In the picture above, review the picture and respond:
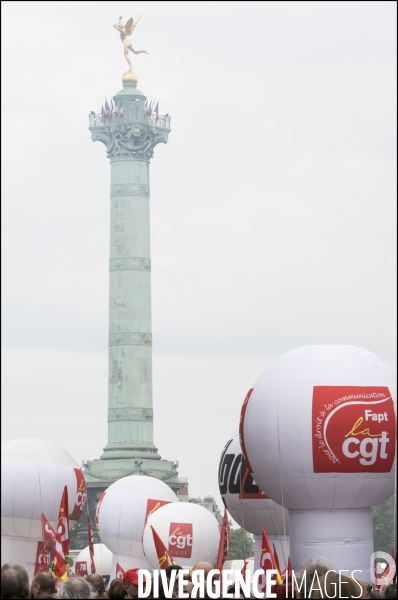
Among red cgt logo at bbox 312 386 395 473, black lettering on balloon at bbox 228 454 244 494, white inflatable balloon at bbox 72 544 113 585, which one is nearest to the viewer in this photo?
red cgt logo at bbox 312 386 395 473

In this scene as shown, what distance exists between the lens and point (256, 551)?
28.2m

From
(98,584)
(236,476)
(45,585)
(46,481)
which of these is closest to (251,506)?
(236,476)

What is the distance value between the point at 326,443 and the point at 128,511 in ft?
52.4

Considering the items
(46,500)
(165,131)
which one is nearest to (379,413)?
(46,500)

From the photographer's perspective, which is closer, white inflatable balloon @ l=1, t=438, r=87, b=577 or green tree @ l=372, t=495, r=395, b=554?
white inflatable balloon @ l=1, t=438, r=87, b=577

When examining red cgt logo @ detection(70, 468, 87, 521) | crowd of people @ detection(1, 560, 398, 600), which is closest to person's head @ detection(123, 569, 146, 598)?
crowd of people @ detection(1, 560, 398, 600)

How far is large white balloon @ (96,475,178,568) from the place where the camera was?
37.2 metres

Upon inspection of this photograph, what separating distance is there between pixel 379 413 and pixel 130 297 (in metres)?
53.9

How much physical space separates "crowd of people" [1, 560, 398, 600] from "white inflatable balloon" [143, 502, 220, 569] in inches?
795

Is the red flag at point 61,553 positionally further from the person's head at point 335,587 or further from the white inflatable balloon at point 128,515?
A: the white inflatable balloon at point 128,515

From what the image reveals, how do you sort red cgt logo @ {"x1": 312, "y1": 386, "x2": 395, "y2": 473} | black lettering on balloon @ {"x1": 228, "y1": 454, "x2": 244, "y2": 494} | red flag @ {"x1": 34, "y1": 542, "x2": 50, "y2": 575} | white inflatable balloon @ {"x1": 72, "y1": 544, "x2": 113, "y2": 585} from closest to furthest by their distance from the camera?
1. red cgt logo @ {"x1": 312, "y1": 386, "x2": 395, "y2": 473}
2. red flag @ {"x1": 34, "y1": 542, "x2": 50, "y2": 575}
3. black lettering on balloon @ {"x1": 228, "y1": 454, "x2": 244, "y2": 494}
4. white inflatable balloon @ {"x1": 72, "y1": 544, "x2": 113, "y2": 585}

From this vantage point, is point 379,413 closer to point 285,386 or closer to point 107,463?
point 285,386

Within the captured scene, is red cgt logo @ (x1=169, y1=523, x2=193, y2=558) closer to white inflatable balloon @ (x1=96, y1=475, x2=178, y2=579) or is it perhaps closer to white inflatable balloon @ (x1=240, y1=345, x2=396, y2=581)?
white inflatable balloon @ (x1=96, y1=475, x2=178, y2=579)

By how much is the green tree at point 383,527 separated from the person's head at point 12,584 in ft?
253
